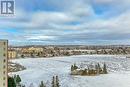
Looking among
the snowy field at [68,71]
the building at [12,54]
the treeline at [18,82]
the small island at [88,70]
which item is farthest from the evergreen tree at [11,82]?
the small island at [88,70]

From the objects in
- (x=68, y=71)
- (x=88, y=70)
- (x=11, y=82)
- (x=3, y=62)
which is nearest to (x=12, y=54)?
(x=3, y=62)

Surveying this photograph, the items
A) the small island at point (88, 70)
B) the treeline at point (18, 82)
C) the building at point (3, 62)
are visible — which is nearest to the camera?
the building at point (3, 62)

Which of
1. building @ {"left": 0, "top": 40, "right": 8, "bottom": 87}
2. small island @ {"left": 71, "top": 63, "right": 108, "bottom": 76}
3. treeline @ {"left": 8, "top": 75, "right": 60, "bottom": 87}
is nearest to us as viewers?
building @ {"left": 0, "top": 40, "right": 8, "bottom": 87}

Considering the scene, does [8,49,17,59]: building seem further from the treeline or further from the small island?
the small island

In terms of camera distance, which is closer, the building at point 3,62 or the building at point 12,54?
the building at point 3,62

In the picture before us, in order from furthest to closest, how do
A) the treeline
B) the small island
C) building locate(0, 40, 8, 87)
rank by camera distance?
the small island
the treeline
building locate(0, 40, 8, 87)

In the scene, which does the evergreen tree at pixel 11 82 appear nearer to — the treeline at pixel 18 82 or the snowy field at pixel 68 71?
the treeline at pixel 18 82

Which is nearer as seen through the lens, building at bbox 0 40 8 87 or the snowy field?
building at bbox 0 40 8 87

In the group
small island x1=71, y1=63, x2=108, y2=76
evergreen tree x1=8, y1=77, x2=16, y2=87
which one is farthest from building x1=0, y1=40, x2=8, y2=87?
small island x1=71, y1=63, x2=108, y2=76

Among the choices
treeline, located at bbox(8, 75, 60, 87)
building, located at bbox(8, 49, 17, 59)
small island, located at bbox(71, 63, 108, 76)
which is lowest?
treeline, located at bbox(8, 75, 60, 87)
